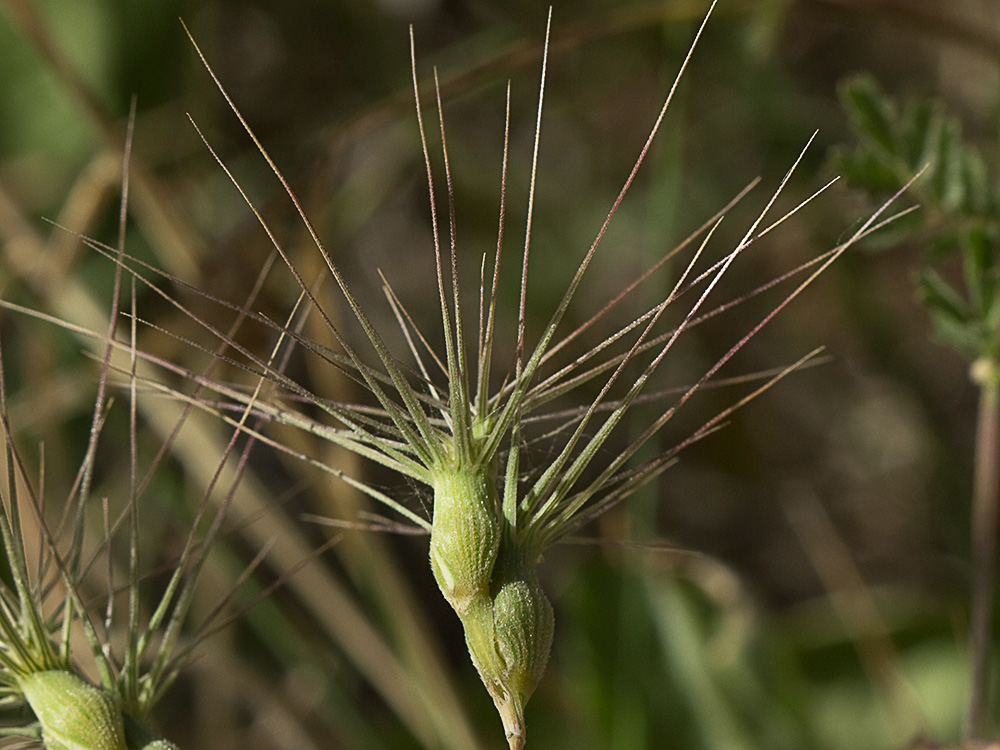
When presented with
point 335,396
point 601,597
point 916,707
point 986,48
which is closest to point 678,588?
point 601,597

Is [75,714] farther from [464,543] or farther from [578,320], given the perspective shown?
[578,320]

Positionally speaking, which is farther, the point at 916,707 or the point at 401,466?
the point at 916,707

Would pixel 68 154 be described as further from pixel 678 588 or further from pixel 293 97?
pixel 678 588

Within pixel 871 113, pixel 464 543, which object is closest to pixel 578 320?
pixel 871 113

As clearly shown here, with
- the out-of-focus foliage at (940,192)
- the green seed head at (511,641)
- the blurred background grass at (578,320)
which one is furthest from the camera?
the blurred background grass at (578,320)

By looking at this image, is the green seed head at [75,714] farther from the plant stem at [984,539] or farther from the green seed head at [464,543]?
the plant stem at [984,539]

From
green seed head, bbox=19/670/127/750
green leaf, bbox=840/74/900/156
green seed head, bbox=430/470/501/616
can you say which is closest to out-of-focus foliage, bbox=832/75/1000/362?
green leaf, bbox=840/74/900/156

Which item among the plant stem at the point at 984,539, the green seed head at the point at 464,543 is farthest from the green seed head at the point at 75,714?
the plant stem at the point at 984,539
